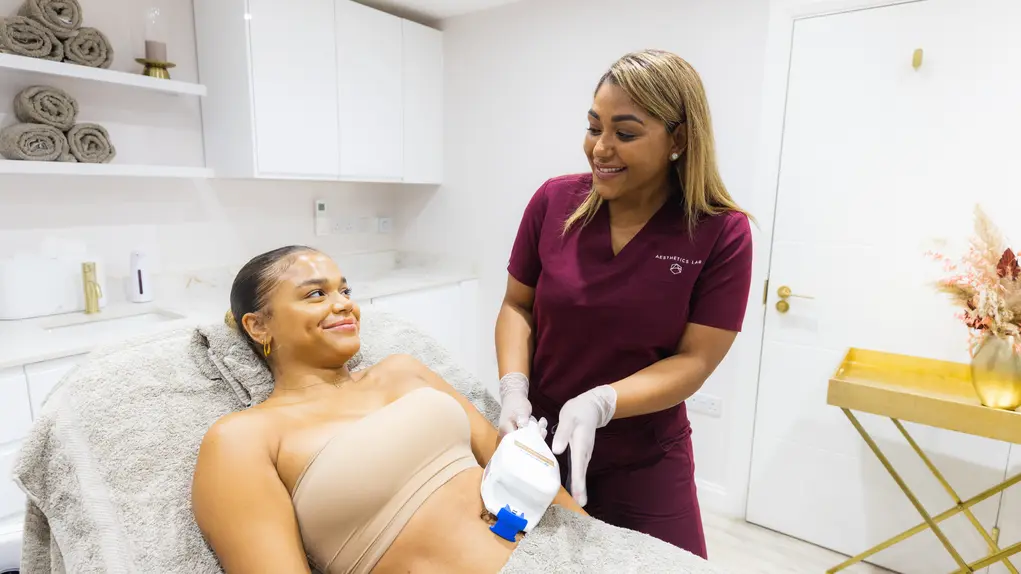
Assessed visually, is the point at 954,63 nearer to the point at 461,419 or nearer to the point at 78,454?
the point at 461,419

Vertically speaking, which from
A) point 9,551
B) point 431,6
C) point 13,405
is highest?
point 431,6

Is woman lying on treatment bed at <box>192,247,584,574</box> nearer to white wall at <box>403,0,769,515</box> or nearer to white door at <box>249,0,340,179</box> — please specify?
white door at <box>249,0,340,179</box>

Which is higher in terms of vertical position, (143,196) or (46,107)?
(46,107)

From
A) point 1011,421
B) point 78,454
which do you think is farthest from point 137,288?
point 1011,421

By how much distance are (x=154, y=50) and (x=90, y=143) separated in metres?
0.41

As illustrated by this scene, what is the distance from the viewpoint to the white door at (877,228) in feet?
5.84

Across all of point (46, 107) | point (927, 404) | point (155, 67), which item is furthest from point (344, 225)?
point (927, 404)

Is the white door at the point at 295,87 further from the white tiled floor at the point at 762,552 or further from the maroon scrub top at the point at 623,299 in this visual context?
the white tiled floor at the point at 762,552

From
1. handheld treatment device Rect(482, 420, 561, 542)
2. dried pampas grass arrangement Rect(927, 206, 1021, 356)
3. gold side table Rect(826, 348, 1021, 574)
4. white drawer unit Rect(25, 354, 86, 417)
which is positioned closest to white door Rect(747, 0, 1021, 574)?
gold side table Rect(826, 348, 1021, 574)

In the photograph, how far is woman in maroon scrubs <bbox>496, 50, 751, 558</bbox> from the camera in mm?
1027

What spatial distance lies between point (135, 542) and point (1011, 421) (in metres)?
1.90

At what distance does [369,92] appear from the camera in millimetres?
2654

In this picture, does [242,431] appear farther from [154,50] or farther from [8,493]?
[154,50]

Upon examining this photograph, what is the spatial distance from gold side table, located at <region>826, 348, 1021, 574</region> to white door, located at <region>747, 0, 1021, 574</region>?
135mm
